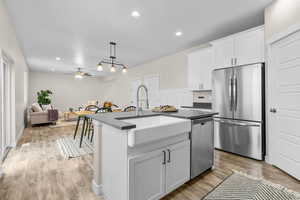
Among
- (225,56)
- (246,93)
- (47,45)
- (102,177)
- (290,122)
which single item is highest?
(47,45)

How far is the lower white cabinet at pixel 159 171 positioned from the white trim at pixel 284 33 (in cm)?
221

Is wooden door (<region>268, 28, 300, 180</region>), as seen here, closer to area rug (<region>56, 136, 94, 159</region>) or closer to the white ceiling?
the white ceiling

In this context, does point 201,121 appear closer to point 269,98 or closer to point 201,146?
point 201,146

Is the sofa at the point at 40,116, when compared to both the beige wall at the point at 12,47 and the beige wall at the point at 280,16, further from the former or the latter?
the beige wall at the point at 280,16

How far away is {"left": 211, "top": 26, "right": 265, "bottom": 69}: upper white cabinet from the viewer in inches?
107

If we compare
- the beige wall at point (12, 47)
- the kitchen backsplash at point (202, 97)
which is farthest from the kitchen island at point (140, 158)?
the beige wall at point (12, 47)

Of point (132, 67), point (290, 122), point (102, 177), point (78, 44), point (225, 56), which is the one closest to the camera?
point (102, 177)

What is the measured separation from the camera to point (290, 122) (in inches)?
85.6

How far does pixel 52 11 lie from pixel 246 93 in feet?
13.2

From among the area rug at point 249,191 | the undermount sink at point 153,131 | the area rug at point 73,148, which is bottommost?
the area rug at point 249,191

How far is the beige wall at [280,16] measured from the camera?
2102 millimetres

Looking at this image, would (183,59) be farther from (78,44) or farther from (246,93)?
(78,44)

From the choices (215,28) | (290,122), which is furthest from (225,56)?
(290,122)

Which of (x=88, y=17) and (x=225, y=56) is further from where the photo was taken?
(x=225, y=56)
